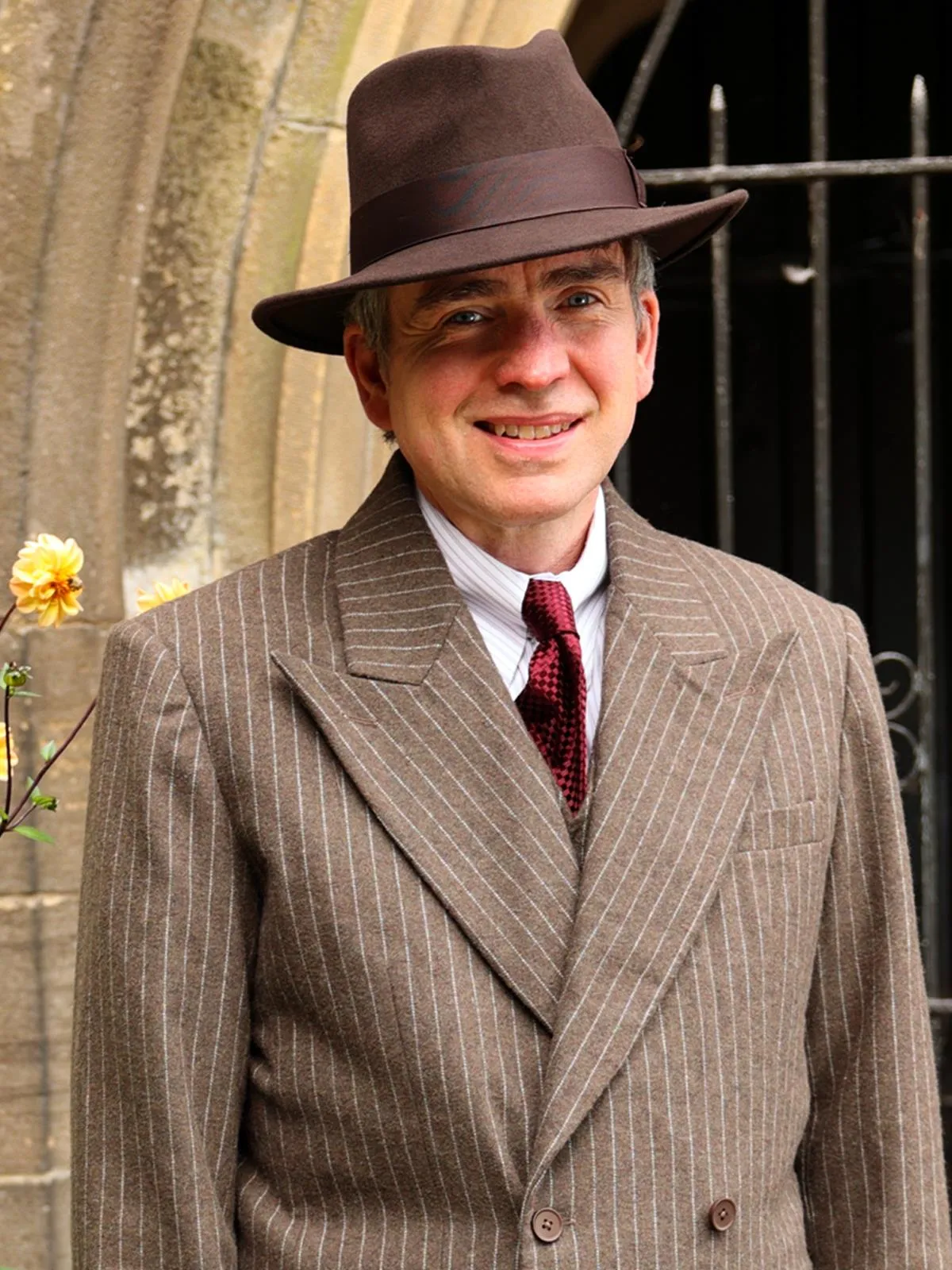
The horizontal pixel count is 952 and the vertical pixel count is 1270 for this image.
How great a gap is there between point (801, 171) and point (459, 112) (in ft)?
4.18

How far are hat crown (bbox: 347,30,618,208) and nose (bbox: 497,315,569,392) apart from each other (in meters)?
0.15

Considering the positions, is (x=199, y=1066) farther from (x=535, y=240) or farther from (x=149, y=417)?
(x=149, y=417)

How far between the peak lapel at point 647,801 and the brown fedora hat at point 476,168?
0.33m

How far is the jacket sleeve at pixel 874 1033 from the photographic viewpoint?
1571 millimetres

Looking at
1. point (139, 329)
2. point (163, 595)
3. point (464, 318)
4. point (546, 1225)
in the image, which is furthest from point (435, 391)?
point (139, 329)

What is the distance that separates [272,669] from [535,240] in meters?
0.43

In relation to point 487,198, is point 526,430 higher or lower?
lower

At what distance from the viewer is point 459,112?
4.84 feet

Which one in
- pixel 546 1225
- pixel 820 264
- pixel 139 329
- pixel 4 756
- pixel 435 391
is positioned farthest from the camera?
pixel 820 264

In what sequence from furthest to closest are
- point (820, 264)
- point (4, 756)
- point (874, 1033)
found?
point (820, 264) → point (4, 756) → point (874, 1033)

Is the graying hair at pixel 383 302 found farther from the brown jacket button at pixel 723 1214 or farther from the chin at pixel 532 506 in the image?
the brown jacket button at pixel 723 1214

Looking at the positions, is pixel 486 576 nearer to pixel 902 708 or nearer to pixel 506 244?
pixel 506 244

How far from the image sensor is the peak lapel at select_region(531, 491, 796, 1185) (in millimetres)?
1385

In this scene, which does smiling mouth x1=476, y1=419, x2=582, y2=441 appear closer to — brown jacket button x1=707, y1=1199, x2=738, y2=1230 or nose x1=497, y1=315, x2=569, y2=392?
nose x1=497, y1=315, x2=569, y2=392
